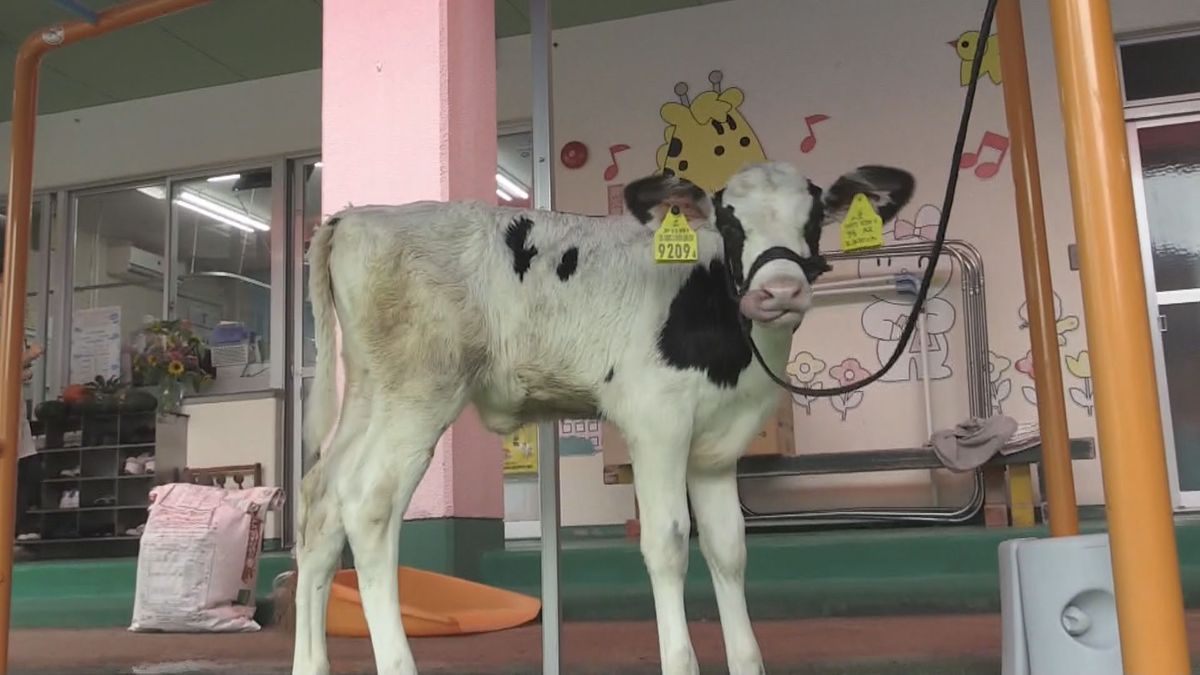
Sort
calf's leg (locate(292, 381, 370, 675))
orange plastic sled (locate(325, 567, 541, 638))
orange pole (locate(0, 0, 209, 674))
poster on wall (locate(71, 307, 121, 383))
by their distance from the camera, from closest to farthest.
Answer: calf's leg (locate(292, 381, 370, 675)) → orange pole (locate(0, 0, 209, 674)) → orange plastic sled (locate(325, 567, 541, 638)) → poster on wall (locate(71, 307, 121, 383))

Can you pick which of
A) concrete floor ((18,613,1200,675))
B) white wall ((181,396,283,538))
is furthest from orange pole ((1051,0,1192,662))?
white wall ((181,396,283,538))

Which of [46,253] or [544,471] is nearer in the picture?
[544,471]

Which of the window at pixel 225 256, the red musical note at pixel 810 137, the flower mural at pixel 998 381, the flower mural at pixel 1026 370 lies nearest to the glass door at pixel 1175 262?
the flower mural at pixel 1026 370

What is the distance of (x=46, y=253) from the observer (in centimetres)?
775

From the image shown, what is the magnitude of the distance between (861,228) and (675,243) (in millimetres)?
344

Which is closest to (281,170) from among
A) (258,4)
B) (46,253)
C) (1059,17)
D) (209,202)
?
(209,202)

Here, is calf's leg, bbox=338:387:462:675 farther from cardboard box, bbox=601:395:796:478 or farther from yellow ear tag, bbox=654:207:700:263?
cardboard box, bbox=601:395:796:478

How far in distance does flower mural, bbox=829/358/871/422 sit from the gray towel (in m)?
0.88

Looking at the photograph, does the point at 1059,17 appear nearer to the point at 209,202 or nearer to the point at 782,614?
the point at 782,614

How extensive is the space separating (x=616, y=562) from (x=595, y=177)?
3101 mm

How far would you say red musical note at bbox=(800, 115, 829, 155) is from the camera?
602cm

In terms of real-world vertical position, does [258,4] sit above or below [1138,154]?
above

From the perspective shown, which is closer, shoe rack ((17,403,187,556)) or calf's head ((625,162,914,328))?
calf's head ((625,162,914,328))

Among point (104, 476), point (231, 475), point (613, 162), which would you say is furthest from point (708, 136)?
point (104, 476)
